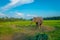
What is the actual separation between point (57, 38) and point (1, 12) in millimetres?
930

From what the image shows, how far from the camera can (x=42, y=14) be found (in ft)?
7.52

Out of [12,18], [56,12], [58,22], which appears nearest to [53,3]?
[56,12]

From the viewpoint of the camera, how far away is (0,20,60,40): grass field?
2201 millimetres

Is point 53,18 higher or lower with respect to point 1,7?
lower

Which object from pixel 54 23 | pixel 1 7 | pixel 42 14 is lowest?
pixel 54 23

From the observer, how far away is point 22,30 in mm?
2238

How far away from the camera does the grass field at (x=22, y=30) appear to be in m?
2.20

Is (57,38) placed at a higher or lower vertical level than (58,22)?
lower

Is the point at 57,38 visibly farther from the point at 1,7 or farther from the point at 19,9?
the point at 1,7

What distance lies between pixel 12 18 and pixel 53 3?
680mm

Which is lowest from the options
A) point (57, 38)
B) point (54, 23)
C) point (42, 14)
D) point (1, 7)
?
point (57, 38)

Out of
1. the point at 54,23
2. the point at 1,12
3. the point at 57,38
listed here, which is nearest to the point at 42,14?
the point at 54,23

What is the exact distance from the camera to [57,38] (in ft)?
7.23

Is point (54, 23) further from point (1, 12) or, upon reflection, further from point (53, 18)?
point (1, 12)
